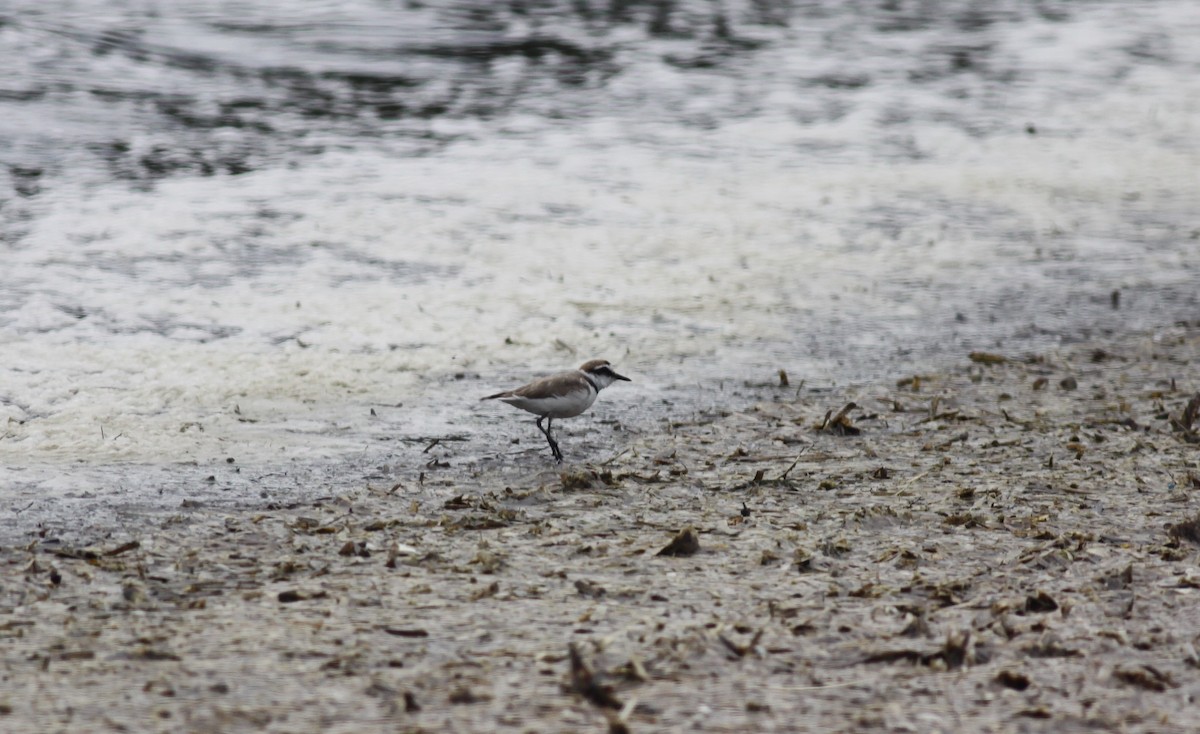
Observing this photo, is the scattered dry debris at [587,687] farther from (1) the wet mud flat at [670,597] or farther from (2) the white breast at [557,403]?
(2) the white breast at [557,403]

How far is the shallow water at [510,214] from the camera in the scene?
7.44 meters

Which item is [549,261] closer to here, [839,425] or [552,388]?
[839,425]

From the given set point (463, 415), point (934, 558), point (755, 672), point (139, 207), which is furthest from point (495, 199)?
point (755, 672)

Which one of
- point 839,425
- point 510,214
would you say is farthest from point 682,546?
point 510,214

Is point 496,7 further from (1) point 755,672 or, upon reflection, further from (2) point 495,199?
(1) point 755,672

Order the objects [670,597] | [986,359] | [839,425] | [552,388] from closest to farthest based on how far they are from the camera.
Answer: [670,597], [552,388], [839,425], [986,359]

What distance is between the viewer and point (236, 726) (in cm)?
384

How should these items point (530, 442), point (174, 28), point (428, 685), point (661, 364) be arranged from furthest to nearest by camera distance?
1. point (174, 28)
2. point (661, 364)
3. point (530, 442)
4. point (428, 685)

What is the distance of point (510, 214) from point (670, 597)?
6777 mm

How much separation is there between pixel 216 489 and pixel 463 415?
1575 millimetres

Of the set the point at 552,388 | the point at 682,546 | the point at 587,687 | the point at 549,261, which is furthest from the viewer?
the point at 549,261

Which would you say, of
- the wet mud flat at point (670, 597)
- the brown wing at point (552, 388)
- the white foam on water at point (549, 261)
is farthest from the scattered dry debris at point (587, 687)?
the white foam on water at point (549, 261)

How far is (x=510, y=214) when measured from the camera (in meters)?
11.3

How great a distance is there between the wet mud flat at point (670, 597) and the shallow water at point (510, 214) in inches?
29.6
